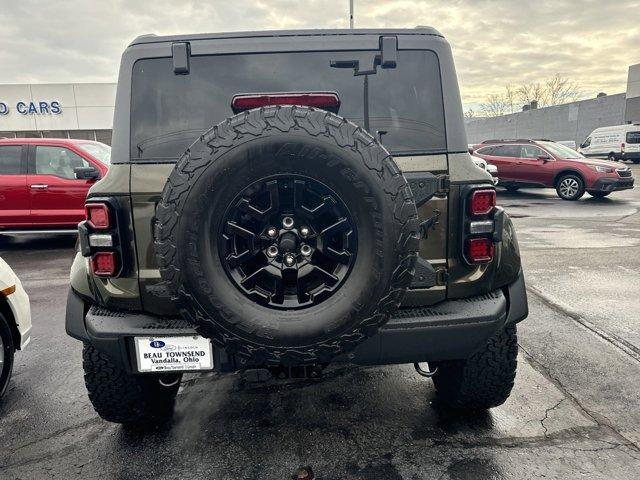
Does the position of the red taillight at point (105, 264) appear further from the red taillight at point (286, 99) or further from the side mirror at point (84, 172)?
the side mirror at point (84, 172)

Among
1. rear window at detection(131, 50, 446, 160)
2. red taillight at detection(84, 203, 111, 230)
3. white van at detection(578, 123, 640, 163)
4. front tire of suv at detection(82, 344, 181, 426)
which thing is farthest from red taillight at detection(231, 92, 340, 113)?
white van at detection(578, 123, 640, 163)

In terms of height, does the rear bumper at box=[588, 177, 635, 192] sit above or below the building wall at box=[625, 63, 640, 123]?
below

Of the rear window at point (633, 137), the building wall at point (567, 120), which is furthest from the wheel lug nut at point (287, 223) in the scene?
the building wall at point (567, 120)

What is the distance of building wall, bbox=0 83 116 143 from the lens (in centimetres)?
2256

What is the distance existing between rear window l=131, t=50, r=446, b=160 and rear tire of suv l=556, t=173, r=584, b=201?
12.0 metres

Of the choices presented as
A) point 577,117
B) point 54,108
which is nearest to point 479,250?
point 54,108

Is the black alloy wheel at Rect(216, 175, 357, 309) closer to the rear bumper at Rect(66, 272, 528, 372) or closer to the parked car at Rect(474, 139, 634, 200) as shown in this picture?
the rear bumper at Rect(66, 272, 528, 372)

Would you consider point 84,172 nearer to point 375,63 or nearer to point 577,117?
point 375,63

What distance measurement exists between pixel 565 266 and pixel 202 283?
551 cm

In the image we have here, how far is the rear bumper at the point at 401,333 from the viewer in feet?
6.45

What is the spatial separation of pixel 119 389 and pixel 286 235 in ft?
4.26

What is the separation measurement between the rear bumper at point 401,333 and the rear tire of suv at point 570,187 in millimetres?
12011

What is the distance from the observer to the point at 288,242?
5.86ft

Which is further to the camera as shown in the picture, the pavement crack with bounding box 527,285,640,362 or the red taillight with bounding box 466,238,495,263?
the pavement crack with bounding box 527,285,640,362
